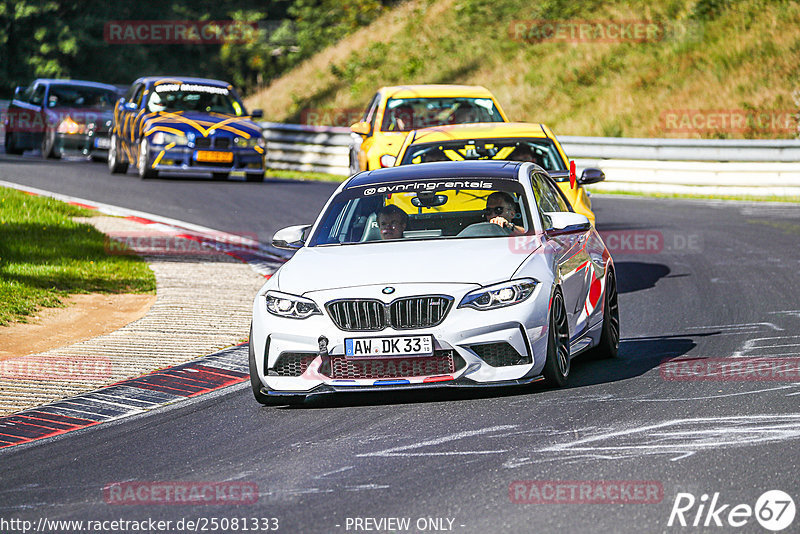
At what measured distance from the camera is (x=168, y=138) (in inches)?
949

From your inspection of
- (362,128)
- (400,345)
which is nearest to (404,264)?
(400,345)

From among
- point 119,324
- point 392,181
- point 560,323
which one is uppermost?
point 392,181

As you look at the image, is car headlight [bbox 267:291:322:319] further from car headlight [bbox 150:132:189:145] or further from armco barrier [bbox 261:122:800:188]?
car headlight [bbox 150:132:189:145]

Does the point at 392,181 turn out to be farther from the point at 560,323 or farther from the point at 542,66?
the point at 542,66

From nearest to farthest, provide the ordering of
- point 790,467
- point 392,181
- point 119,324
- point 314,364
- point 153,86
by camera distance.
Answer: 1. point 790,467
2. point 314,364
3. point 392,181
4. point 119,324
5. point 153,86

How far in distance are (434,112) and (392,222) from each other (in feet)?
34.2

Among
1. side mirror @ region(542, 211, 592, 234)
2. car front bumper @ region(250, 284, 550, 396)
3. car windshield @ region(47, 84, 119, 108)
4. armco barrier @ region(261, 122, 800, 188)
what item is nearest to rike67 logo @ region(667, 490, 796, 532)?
car front bumper @ region(250, 284, 550, 396)

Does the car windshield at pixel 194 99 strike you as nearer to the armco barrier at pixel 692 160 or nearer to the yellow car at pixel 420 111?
the armco barrier at pixel 692 160

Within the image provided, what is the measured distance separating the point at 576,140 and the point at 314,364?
60.1 feet

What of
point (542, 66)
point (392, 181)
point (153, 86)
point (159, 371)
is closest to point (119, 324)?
point (159, 371)

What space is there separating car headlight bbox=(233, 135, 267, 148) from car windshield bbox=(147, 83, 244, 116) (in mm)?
1037

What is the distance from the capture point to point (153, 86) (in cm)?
2556

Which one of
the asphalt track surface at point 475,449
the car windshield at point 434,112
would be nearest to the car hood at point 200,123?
the car windshield at point 434,112

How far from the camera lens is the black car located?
30078 mm
